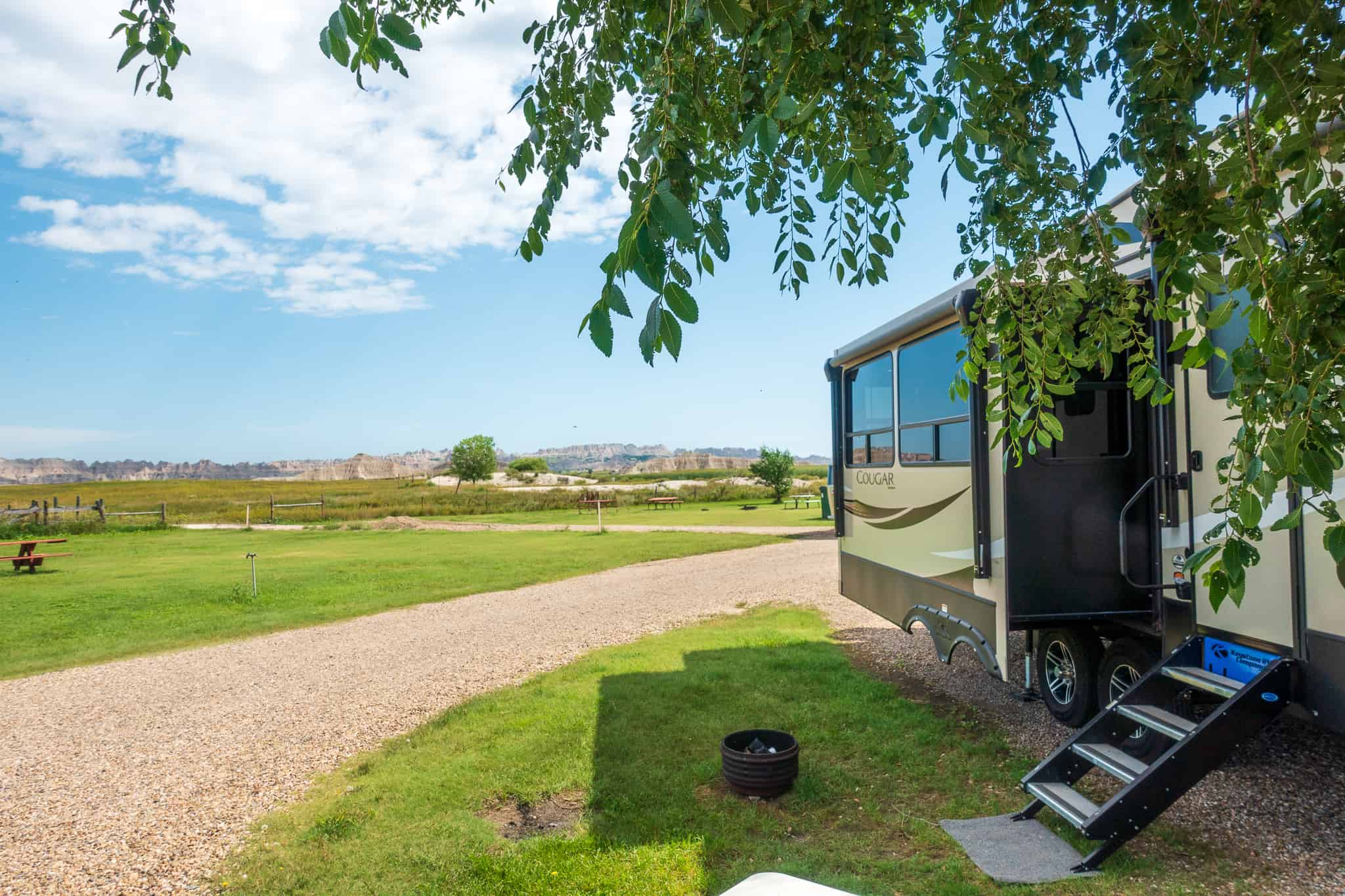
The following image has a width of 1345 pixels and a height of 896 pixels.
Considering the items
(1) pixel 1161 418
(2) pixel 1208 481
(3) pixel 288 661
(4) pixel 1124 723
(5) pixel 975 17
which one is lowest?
(3) pixel 288 661

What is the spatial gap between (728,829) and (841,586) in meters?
4.21

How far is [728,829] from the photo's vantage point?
392 centimetres

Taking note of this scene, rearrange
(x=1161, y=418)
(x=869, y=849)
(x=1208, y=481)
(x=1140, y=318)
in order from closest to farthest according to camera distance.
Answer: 1. (x=869, y=849)
2. (x=1208, y=481)
3. (x=1161, y=418)
4. (x=1140, y=318)

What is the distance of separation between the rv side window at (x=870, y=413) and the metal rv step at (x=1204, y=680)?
2.68 meters

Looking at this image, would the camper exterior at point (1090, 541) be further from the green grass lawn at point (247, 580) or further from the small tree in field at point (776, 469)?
the small tree in field at point (776, 469)

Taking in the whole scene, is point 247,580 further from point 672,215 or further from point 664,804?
point 672,215

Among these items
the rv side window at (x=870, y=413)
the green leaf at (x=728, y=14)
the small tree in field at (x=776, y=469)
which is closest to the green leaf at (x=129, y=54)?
the green leaf at (x=728, y=14)

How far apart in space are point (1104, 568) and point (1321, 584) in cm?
151

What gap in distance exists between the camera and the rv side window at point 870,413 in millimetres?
6406

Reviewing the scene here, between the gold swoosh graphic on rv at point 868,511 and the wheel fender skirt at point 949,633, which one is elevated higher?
the gold swoosh graphic on rv at point 868,511

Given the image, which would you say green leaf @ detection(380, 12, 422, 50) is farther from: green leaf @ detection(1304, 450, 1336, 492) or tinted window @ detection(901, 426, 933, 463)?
tinted window @ detection(901, 426, 933, 463)

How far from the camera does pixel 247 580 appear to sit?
13562 millimetres

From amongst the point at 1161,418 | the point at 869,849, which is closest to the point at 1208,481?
the point at 1161,418

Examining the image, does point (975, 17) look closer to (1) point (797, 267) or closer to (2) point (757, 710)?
(1) point (797, 267)
